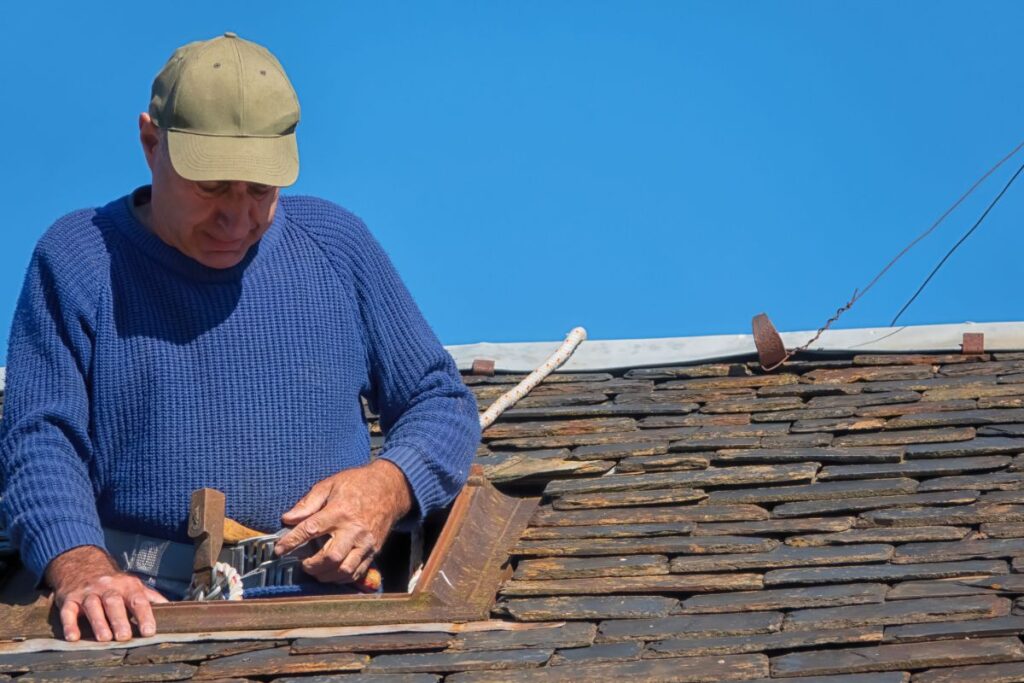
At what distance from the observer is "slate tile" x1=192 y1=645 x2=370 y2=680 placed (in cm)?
383

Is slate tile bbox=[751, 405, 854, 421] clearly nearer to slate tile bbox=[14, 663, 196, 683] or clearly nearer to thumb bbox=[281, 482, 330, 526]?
thumb bbox=[281, 482, 330, 526]

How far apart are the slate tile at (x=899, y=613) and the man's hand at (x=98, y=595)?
1385 mm

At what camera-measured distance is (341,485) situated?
436 cm

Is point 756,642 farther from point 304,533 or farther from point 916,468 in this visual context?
point 916,468

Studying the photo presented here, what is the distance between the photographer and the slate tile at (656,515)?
4.68m

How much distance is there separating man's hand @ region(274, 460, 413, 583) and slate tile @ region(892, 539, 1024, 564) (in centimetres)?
117

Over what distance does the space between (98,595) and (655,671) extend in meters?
1.24

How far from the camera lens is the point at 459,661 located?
384 centimetres

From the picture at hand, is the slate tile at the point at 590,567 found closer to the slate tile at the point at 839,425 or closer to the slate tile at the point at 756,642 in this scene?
the slate tile at the point at 756,642

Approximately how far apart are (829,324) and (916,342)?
0.29 metres

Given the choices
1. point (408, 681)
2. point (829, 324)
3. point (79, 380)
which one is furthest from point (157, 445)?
point (829, 324)

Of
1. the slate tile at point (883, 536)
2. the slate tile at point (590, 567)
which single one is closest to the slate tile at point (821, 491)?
the slate tile at point (883, 536)

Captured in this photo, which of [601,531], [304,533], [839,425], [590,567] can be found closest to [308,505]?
[304,533]

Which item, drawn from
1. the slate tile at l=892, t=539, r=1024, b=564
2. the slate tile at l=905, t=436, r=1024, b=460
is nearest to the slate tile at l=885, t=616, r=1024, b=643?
the slate tile at l=892, t=539, r=1024, b=564
